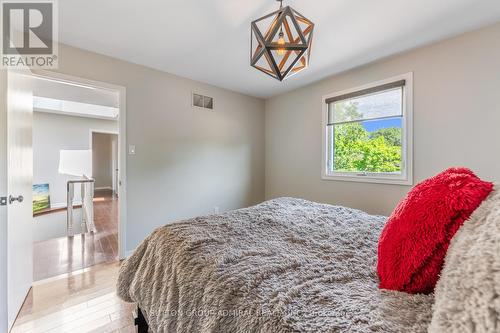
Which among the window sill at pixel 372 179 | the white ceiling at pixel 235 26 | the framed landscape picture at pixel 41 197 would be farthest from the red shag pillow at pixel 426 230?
the framed landscape picture at pixel 41 197

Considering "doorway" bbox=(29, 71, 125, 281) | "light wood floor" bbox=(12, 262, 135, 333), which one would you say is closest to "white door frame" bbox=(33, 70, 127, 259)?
"doorway" bbox=(29, 71, 125, 281)

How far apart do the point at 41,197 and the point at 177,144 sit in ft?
15.2

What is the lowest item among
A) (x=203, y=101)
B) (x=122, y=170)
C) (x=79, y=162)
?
(x=122, y=170)

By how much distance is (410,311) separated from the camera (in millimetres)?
621

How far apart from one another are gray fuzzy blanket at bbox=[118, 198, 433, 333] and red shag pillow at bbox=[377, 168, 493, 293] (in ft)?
0.18

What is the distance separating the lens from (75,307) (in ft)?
5.92

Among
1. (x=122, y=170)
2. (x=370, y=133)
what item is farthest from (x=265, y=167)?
(x=122, y=170)

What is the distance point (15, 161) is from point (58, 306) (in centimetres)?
121

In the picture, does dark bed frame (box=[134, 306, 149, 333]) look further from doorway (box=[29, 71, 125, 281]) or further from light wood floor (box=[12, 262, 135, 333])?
doorway (box=[29, 71, 125, 281])

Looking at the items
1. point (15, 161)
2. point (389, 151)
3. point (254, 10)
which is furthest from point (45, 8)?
point (389, 151)

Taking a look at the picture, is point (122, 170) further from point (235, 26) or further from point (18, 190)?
point (235, 26)

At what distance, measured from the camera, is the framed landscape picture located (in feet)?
17.0

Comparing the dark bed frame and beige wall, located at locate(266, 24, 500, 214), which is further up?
beige wall, located at locate(266, 24, 500, 214)

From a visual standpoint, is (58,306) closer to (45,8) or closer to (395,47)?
(45,8)
